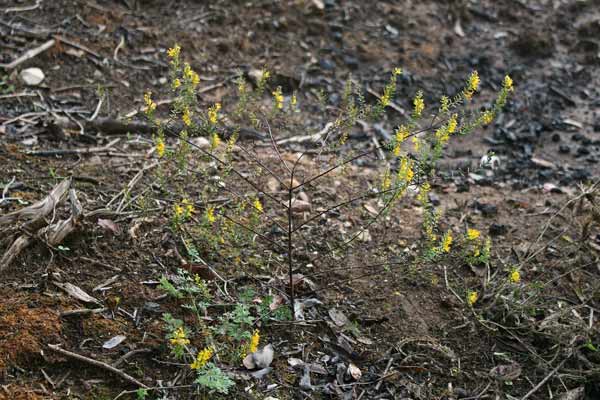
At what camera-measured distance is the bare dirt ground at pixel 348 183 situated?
9.94 ft

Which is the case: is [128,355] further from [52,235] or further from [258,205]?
[258,205]

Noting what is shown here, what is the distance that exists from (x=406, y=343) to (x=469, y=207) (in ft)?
4.82

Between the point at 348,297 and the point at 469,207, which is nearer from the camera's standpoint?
the point at 348,297

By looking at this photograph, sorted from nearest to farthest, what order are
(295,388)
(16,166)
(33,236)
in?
(295,388) < (33,236) < (16,166)

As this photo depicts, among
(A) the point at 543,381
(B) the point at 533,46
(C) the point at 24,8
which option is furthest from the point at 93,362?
(B) the point at 533,46

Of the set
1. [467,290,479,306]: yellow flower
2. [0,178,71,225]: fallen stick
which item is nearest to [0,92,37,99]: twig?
[0,178,71,225]: fallen stick

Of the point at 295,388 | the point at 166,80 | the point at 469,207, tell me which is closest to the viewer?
the point at 295,388

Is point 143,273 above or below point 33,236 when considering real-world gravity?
below

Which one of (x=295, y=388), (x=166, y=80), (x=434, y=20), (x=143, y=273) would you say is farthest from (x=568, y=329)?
(x=434, y=20)

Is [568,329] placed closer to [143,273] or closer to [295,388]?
[295,388]

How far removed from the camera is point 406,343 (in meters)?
3.29

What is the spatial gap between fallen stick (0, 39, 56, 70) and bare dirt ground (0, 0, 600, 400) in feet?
0.13

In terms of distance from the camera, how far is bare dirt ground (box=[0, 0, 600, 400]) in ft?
9.94

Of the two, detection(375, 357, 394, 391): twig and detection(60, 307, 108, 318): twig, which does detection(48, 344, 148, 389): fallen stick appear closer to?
detection(60, 307, 108, 318): twig
